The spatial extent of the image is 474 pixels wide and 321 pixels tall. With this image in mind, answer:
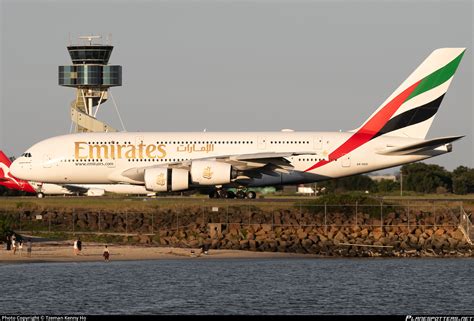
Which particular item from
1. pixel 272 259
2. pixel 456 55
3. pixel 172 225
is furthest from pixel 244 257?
pixel 456 55

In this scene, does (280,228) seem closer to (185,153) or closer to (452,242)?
(452,242)

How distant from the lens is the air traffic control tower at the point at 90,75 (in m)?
112

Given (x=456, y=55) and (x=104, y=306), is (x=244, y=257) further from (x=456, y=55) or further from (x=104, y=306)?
(x=456, y=55)

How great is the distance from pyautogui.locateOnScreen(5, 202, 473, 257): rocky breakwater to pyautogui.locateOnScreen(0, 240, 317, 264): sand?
2.10 meters

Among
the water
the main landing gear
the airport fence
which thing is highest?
the main landing gear

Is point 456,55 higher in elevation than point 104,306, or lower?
higher

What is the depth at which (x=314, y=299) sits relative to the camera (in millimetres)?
40750

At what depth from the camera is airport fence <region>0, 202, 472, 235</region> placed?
59.1 meters

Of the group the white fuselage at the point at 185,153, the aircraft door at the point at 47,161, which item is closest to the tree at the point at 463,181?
the white fuselage at the point at 185,153

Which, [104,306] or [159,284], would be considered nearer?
[104,306]

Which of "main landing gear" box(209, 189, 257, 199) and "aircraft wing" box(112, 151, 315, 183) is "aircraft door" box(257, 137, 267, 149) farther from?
"main landing gear" box(209, 189, 257, 199)

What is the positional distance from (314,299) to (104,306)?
313 inches

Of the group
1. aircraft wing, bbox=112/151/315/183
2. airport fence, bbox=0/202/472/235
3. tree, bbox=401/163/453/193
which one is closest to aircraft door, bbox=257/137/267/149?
aircraft wing, bbox=112/151/315/183

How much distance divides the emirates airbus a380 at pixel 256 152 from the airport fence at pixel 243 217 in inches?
156
